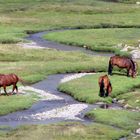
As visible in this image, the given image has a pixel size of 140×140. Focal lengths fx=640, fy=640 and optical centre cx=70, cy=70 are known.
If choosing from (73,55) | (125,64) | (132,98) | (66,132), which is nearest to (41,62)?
(73,55)

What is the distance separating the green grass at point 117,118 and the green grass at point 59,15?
1211 inches

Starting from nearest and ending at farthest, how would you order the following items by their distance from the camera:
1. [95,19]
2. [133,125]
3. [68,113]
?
[133,125] < [68,113] < [95,19]

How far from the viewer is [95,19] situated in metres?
80.8

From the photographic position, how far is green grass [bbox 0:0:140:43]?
74.3m

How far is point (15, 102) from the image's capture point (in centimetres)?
3572

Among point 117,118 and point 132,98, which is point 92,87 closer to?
point 132,98

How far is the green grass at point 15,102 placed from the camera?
3441 cm

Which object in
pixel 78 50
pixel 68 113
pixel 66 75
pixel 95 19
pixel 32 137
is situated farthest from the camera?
pixel 95 19

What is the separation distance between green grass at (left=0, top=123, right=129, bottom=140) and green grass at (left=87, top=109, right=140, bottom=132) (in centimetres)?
91

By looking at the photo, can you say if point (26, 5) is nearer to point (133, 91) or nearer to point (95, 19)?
point (95, 19)

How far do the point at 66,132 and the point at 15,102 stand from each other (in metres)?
6.85

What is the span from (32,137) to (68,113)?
5.38 m

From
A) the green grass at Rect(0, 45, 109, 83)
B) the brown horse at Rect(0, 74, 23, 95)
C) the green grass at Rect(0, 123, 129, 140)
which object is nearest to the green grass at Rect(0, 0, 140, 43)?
the green grass at Rect(0, 45, 109, 83)

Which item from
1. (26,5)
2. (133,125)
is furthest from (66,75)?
(26,5)
